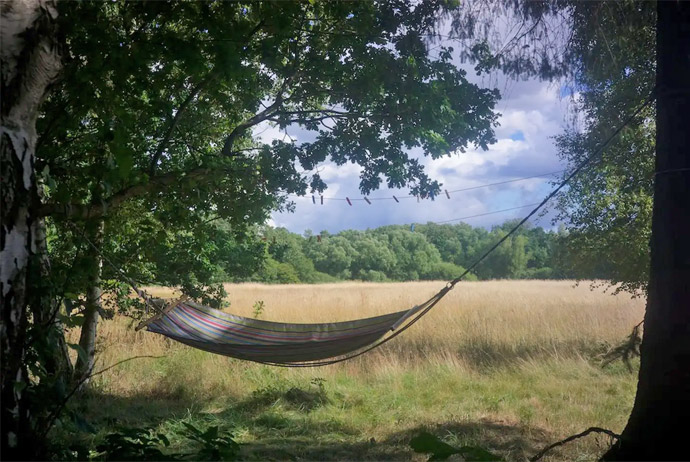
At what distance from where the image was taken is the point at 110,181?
1.62 metres

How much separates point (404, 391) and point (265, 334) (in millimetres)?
1444

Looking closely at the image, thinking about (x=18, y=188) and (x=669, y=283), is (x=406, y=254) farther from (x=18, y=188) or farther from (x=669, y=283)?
(x=18, y=188)

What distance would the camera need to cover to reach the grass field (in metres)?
3.07

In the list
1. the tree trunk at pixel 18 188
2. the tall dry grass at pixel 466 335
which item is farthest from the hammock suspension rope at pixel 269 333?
the tree trunk at pixel 18 188

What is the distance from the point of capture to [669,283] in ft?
6.08

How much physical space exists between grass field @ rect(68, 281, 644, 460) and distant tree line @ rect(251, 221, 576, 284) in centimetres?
1618

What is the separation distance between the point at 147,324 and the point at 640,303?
20.6 feet

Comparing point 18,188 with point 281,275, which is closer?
point 18,188

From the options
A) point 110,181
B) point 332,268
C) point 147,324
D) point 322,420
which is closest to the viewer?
point 110,181

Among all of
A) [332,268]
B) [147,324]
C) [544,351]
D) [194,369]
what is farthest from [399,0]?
[332,268]

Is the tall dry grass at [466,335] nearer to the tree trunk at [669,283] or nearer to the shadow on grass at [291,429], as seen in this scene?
the shadow on grass at [291,429]

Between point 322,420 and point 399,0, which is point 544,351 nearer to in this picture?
point 322,420

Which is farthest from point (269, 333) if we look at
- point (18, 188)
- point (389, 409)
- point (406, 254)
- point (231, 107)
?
point (406, 254)

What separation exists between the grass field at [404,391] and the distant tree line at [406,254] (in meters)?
16.2
